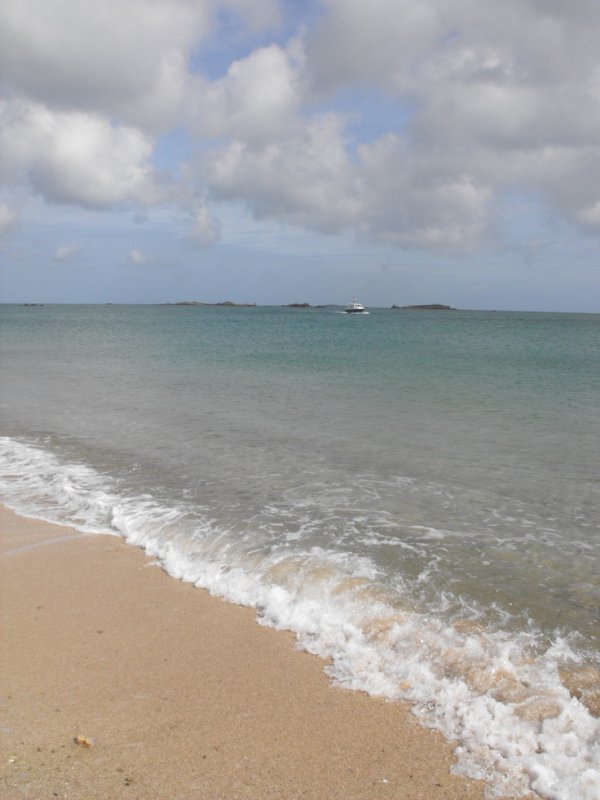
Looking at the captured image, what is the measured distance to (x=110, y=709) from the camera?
4602 millimetres

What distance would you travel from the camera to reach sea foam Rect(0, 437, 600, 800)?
4.15 meters

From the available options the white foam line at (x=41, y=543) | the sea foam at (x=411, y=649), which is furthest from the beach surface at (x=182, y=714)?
the white foam line at (x=41, y=543)

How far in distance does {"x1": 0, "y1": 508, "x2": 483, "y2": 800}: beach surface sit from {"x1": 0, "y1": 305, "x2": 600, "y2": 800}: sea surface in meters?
0.31

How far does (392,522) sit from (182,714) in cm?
465

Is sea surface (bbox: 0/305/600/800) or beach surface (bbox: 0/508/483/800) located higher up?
sea surface (bbox: 0/305/600/800)

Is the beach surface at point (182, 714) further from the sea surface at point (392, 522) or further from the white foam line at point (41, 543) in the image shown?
the white foam line at point (41, 543)

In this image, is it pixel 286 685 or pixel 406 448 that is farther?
pixel 406 448

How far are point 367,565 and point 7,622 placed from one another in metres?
3.86

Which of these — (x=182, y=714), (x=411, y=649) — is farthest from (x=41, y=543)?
(x=411, y=649)

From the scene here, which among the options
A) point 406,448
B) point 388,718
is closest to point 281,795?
point 388,718

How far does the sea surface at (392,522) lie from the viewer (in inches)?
190

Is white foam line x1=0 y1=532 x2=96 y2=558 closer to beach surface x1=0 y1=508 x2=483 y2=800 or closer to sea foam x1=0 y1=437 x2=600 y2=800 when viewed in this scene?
sea foam x1=0 y1=437 x2=600 y2=800

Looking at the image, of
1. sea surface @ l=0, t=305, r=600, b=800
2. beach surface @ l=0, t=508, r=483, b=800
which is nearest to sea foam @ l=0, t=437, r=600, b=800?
sea surface @ l=0, t=305, r=600, b=800

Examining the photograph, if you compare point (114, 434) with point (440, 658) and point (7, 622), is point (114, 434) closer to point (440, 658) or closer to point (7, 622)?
point (7, 622)
